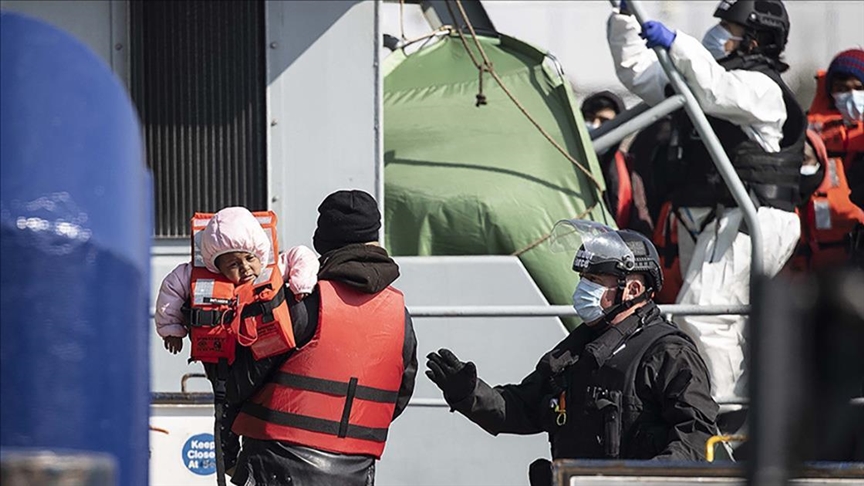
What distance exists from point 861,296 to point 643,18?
5565mm

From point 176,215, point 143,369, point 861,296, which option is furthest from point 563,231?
point 861,296

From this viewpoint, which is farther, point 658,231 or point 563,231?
point 658,231

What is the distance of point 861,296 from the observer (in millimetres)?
1770

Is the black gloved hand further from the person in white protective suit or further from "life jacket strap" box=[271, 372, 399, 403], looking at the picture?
the person in white protective suit

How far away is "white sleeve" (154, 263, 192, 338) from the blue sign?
176 cm

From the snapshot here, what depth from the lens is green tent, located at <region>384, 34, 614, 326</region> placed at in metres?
7.38

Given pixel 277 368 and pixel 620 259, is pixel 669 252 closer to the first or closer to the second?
pixel 620 259

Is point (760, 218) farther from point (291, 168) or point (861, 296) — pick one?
point (861, 296)

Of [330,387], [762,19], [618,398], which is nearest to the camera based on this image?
[618,398]

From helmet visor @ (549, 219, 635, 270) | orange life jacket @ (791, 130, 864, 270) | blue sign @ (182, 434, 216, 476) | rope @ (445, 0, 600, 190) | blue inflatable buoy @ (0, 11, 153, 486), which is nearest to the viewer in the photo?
blue inflatable buoy @ (0, 11, 153, 486)

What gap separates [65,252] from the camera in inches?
106

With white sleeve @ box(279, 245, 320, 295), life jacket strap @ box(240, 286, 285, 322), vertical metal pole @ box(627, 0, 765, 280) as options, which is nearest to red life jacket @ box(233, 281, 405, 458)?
white sleeve @ box(279, 245, 320, 295)

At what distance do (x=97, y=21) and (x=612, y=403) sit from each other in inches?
146

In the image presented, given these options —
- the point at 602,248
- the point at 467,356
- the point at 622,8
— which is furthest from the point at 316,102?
the point at 602,248
